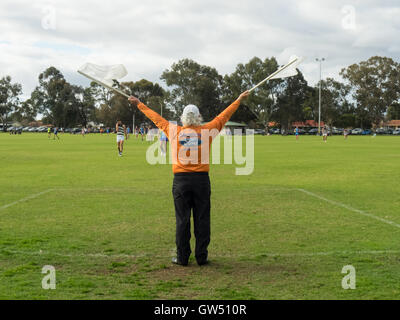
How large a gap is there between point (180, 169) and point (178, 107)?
10142 cm

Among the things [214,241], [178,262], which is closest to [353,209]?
[214,241]

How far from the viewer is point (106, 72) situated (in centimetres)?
730

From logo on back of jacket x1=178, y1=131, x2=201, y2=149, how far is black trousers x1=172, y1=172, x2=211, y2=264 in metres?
0.37

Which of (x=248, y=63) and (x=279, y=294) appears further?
(x=248, y=63)

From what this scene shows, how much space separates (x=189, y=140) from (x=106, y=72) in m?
1.90

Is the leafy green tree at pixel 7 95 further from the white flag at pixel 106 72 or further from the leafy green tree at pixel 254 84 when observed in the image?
the white flag at pixel 106 72

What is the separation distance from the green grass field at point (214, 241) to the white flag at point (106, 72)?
2.54m

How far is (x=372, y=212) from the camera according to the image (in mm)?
10078

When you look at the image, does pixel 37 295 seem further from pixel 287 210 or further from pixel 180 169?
pixel 287 210

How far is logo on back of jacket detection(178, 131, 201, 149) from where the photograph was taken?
6.38 meters

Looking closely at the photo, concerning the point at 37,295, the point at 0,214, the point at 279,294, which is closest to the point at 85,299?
the point at 37,295

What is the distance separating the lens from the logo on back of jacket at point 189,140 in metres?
6.38

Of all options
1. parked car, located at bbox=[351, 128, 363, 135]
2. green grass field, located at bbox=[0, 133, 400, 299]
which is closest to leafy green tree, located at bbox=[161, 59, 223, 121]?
parked car, located at bbox=[351, 128, 363, 135]

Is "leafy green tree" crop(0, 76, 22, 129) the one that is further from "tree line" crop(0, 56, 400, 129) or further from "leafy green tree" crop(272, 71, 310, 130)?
"leafy green tree" crop(272, 71, 310, 130)
